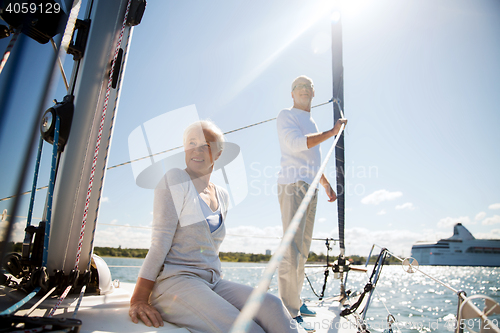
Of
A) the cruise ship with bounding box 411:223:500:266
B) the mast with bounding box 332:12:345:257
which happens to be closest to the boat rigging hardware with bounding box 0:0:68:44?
the mast with bounding box 332:12:345:257

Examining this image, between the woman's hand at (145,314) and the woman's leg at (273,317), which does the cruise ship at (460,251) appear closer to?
the woman's leg at (273,317)

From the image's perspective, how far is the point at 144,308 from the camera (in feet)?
2.93

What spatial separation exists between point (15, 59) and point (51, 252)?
0.70 meters

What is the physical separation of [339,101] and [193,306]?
106 inches

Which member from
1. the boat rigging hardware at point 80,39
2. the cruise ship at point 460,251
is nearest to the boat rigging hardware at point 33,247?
the boat rigging hardware at point 80,39

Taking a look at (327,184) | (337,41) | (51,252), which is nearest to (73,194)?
(51,252)

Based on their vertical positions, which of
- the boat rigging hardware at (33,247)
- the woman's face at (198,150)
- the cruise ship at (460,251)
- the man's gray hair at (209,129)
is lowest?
the cruise ship at (460,251)

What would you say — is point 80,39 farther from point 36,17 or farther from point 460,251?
point 460,251

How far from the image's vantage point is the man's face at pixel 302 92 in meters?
2.03

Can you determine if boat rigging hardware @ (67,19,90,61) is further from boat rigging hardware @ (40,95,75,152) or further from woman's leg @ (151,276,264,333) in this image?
woman's leg @ (151,276,264,333)

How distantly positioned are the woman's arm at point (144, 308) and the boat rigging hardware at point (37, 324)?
0.85 ft

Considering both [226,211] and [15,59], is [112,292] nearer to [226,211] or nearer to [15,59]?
[226,211]

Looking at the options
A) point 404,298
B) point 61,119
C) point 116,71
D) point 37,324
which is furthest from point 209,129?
point 404,298

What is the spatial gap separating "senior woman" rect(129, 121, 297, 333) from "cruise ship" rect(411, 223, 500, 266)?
41172 millimetres
